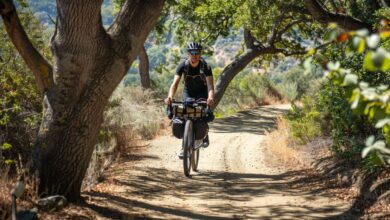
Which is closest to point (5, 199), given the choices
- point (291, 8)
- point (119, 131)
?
point (119, 131)

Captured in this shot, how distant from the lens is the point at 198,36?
19.1 meters

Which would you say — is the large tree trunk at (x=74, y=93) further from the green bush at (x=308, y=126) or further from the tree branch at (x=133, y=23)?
the green bush at (x=308, y=126)

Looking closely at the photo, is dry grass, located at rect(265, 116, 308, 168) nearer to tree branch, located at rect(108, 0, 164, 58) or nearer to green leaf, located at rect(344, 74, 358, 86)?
tree branch, located at rect(108, 0, 164, 58)

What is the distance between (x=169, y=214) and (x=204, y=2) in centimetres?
1207

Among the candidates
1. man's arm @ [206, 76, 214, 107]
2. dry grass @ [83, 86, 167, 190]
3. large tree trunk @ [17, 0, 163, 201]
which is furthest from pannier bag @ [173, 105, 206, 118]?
large tree trunk @ [17, 0, 163, 201]

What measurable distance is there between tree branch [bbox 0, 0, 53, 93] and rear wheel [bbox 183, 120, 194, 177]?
2923 mm

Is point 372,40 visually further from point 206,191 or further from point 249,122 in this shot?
point 249,122

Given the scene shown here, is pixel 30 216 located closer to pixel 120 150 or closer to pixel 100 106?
pixel 100 106

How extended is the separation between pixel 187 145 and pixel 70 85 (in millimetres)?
2908

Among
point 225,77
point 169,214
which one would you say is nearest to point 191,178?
point 169,214

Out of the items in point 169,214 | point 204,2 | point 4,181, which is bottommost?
point 169,214

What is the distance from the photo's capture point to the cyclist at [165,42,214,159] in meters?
8.39

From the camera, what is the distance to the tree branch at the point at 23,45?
18.7 feet

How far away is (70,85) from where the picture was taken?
6016 mm
